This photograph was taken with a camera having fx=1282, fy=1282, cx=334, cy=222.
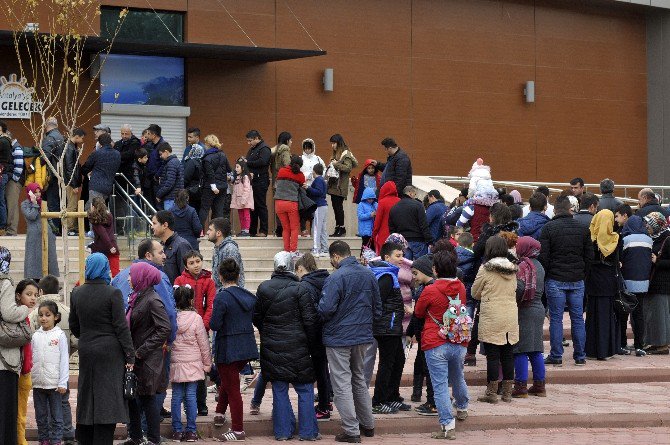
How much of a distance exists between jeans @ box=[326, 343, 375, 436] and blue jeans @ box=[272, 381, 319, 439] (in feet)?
0.88

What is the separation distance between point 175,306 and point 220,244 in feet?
6.06

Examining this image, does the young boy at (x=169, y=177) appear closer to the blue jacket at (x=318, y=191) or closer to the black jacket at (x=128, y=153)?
the black jacket at (x=128, y=153)

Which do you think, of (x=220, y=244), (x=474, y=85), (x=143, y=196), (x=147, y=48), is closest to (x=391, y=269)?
(x=220, y=244)

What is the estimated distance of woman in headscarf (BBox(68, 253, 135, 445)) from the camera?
36.1 ft

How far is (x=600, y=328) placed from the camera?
16641mm

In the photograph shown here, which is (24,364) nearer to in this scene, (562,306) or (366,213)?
(562,306)

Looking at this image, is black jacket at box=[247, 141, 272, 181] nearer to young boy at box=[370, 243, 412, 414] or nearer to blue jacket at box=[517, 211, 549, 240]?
blue jacket at box=[517, 211, 549, 240]

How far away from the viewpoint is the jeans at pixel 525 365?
46.9 feet

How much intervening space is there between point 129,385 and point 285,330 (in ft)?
6.09

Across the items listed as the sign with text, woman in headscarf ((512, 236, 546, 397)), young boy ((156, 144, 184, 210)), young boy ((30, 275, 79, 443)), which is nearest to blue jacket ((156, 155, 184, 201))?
young boy ((156, 144, 184, 210))

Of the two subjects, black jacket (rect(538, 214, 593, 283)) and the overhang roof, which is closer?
black jacket (rect(538, 214, 593, 283))

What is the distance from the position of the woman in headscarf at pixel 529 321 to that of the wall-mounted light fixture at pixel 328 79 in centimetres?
1372

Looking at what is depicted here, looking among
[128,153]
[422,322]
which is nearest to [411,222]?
[422,322]

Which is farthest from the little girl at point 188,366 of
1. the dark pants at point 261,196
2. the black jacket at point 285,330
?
the dark pants at point 261,196
